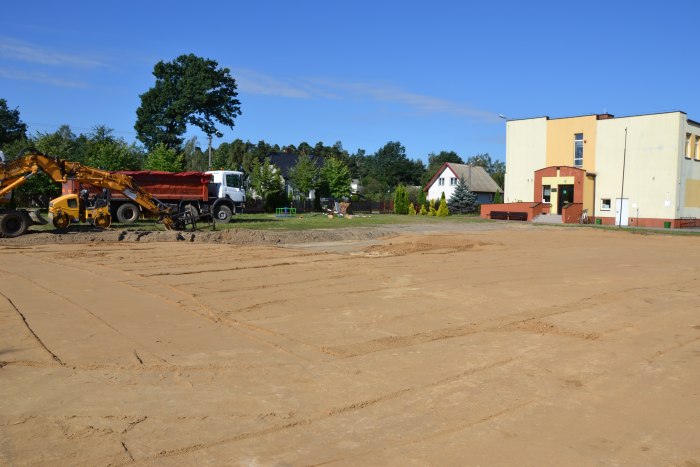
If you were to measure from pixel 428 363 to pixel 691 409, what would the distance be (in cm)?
292

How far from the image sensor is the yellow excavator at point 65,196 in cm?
2195

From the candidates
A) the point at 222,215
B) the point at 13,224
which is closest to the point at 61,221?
the point at 13,224

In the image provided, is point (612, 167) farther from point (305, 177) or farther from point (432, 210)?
point (305, 177)

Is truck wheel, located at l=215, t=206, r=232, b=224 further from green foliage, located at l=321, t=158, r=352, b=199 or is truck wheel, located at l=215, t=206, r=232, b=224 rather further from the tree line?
green foliage, located at l=321, t=158, r=352, b=199

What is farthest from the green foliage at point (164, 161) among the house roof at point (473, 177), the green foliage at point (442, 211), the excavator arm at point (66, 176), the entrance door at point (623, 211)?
the entrance door at point (623, 211)

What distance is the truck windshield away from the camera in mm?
36581

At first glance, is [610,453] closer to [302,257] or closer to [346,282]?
[346,282]

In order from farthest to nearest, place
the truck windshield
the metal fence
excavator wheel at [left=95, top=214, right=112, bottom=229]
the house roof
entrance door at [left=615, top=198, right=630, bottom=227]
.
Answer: the house roof → the metal fence → entrance door at [left=615, top=198, right=630, bottom=227] → the truck windshield → excavator wheel at [left=95, top=214, right=112, bottom=229]

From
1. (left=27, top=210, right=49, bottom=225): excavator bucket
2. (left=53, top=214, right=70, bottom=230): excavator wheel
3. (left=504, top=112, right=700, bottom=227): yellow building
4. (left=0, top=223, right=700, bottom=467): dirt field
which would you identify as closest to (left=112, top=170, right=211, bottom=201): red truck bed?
(left=53, top=214, right=70, bottom=230): excavator wheel

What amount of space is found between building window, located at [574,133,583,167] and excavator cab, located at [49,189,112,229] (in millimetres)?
39707

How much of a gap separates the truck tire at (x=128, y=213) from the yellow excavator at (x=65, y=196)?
6.90ft

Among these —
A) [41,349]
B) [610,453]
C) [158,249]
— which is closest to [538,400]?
[610,453]

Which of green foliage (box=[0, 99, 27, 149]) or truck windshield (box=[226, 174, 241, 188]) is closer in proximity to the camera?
truck windshield (box=[226, 174, 241, 188])

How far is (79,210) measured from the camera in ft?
80.5
